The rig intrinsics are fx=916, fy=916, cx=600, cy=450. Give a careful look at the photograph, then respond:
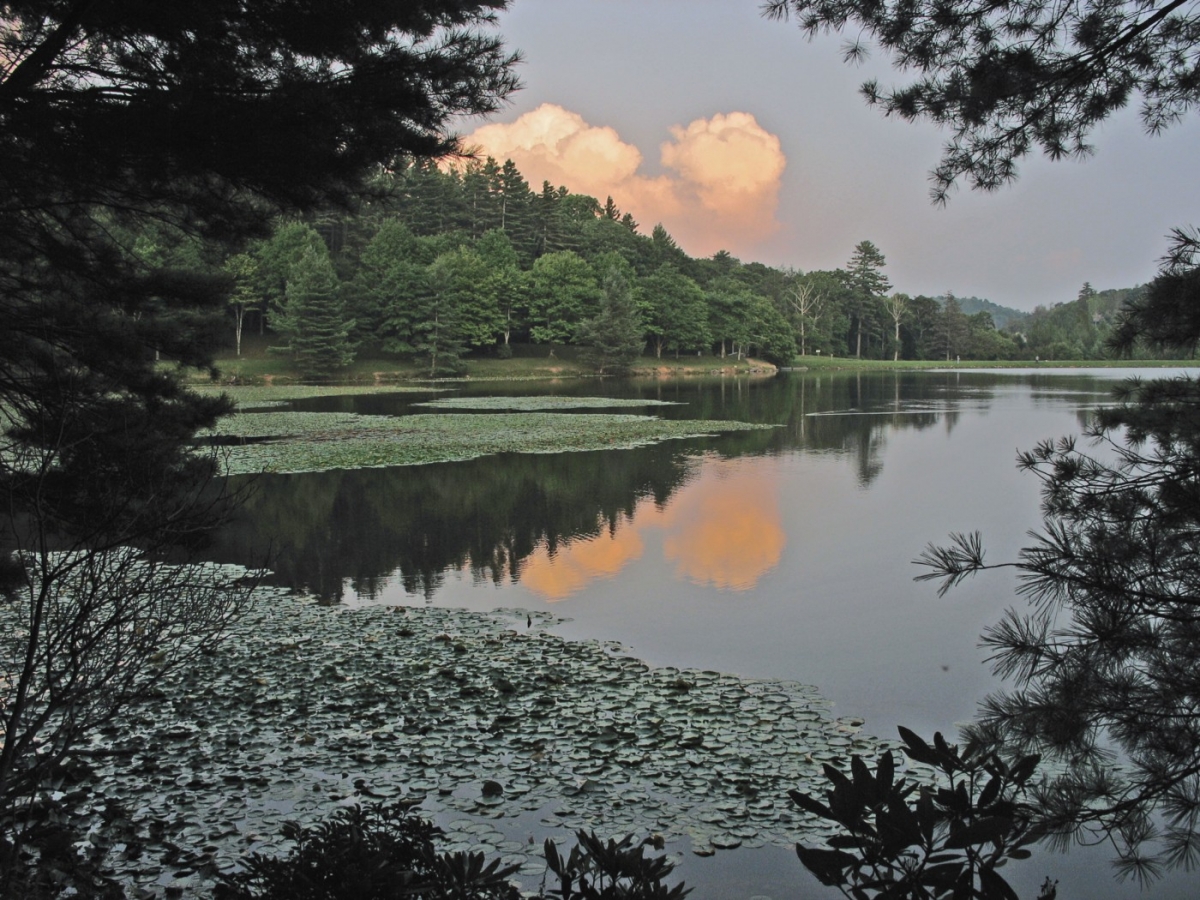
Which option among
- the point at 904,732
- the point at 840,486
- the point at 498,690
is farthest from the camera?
the point at 840,486

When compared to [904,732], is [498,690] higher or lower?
lower

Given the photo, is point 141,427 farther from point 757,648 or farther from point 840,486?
point 840,486

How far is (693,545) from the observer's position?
11.9 m

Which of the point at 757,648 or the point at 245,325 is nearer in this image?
the point at 757,648

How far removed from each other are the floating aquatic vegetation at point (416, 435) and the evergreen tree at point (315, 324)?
77.5ft

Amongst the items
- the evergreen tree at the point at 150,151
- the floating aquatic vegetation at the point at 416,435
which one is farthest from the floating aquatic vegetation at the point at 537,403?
the evergreen tree at the point at 150,151

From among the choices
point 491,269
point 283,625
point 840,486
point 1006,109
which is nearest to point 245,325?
point 491,269

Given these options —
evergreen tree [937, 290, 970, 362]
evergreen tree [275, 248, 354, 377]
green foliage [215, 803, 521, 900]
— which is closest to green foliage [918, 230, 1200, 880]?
green foliage [215, 803, 521, 900]

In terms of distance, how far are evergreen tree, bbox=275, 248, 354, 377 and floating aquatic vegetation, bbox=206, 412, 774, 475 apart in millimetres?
23624

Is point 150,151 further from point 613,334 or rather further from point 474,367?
point 613,334

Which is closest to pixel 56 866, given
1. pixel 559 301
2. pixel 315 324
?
pixel 315 324

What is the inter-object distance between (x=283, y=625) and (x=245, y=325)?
197 ft

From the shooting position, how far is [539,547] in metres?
11.7

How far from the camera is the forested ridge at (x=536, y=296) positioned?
186ft
